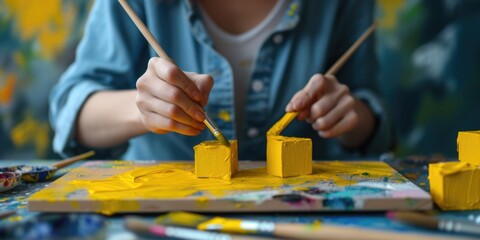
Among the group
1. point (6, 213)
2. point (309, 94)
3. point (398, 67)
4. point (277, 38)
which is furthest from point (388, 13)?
point (6, 213)

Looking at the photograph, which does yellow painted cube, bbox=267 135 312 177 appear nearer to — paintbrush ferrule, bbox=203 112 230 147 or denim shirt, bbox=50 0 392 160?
paintbrush ferrule, bbox=203 112 230 147

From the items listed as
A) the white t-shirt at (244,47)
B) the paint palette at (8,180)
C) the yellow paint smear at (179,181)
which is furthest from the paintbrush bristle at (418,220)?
the white t-shirt at (244,47)

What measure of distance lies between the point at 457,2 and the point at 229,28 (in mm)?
1003

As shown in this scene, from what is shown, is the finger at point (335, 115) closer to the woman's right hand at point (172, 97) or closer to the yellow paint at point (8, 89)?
the woman's right hand at point (172, 97)

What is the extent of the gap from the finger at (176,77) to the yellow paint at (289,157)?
→ 5.0 inches

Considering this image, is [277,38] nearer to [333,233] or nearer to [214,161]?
[214,161]

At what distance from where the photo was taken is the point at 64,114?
1.01 metres

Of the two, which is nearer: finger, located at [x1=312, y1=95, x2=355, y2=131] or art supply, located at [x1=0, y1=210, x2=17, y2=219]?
art supply, located at [x1=0, y1=210, x2=17, y2=219]

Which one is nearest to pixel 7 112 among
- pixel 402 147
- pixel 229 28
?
pixel 229 28

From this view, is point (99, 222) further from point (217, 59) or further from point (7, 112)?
point (7, 112)

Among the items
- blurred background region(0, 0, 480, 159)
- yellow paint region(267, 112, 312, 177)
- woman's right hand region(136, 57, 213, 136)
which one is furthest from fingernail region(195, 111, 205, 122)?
blurred background region(0, 0, 480, 159)

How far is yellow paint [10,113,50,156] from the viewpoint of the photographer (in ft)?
5.82

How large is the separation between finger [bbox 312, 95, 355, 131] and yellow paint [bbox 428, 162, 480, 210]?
278 mm

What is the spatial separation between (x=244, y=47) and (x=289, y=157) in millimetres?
441
